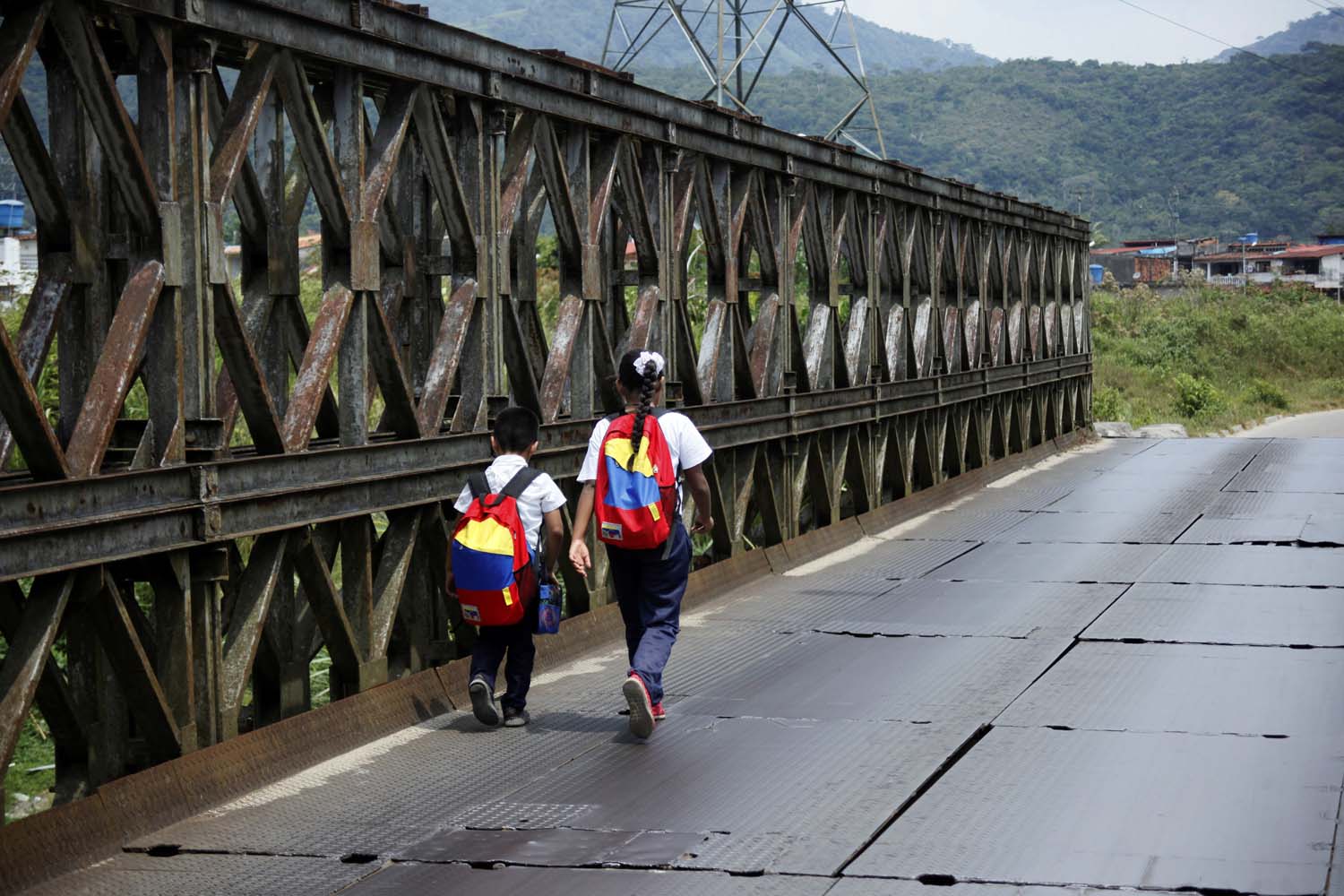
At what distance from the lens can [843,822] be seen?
6828 mm

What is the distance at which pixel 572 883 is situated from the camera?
6.10m

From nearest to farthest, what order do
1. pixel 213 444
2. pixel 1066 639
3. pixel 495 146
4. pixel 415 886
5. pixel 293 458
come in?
1. pixel 415 886
2. pixel 213 444
3. pixel 293 458
4. pixel 495 146
5. pixel 1066 639

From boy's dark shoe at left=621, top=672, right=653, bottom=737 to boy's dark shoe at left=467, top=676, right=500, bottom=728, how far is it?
0.71 metres

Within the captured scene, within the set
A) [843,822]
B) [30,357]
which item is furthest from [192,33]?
[843,822]

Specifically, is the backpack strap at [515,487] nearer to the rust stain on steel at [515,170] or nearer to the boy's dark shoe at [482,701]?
the boy's dark shoe at [482,701]

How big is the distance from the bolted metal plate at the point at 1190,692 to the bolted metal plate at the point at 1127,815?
274 millimetres

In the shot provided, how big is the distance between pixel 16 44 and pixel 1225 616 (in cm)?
846

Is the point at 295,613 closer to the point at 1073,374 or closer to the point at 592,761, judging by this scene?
the point at 592,761

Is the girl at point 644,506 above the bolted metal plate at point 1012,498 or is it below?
above

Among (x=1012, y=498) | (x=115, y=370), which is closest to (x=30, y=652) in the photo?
(x=115, y=370)

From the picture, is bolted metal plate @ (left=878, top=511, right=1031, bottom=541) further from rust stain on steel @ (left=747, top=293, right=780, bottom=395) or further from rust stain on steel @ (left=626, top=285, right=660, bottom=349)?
rust stain on steel @ (left=626, top=285, right=660, bottom=349)

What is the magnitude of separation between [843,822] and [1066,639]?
14.5ft

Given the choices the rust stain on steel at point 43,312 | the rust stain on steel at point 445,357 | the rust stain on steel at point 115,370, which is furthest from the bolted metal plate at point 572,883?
the rust stain on steel at point 445,357

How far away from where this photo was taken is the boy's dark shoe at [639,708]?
8.20m
